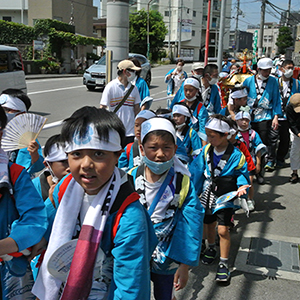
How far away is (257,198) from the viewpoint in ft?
19.8

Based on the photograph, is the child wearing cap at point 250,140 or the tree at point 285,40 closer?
the child wearing cap at point 250,140

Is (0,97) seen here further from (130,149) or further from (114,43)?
(114,43)

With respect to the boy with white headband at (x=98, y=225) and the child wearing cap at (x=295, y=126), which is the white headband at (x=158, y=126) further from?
the child wearing cap at (x=295, y=126)

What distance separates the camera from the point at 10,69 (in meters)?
12.4

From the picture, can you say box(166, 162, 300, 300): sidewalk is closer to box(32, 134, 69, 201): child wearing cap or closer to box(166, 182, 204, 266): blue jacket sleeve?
box(166, 182, 204, 266): blue jacket sleeve

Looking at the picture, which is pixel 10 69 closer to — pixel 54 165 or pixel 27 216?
pixel 54 165

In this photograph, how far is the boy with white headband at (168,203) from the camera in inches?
98.3

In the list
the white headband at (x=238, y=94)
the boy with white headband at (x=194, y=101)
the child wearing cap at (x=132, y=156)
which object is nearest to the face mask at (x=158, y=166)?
the child wearing cap at (x=132, y=156)

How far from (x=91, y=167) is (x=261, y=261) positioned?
296cm

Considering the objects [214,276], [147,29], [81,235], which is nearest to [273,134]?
[214,276]

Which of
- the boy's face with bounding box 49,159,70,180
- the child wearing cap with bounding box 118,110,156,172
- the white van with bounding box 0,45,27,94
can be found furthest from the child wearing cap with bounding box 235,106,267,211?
the white van with bounding box 0,45,27,94

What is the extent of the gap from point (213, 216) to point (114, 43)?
114 inches

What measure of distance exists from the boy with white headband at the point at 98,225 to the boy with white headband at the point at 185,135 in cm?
255

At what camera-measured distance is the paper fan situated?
2.71 metres
